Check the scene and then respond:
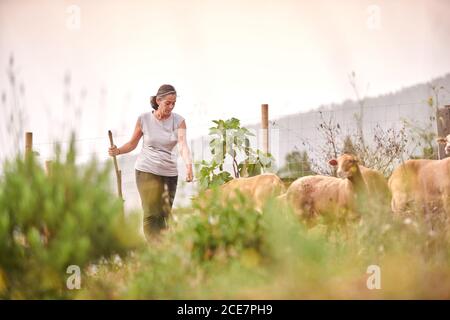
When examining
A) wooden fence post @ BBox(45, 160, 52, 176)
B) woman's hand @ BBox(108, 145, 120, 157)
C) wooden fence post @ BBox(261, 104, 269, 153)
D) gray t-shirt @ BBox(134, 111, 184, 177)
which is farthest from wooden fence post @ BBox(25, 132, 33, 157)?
wooden fence post @ BBox(261, 104, 269, 153)

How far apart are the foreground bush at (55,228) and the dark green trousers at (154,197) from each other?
0.20 metres

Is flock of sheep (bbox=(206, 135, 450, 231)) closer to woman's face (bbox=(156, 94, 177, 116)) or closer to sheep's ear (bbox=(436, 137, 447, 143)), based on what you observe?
sheep's ear (bbox=(436, 137, 447, 143))

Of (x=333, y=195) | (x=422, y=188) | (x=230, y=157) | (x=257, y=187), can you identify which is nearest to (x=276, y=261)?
(x=257, y=187)

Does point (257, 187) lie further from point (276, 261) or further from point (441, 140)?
point (441, 140)

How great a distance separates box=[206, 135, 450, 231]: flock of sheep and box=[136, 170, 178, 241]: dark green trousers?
274 millimetres

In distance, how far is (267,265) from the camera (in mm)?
2666

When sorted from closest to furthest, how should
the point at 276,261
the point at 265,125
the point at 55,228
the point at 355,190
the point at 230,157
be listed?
1. the point at 276,261
2. the point at 55,228
3. the point at 355,190
4. the point at 265,125
5. the point at 230,157

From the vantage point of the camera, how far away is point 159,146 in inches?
130

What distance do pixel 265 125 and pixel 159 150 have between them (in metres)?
0.65

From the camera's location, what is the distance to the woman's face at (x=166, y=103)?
3219 millimetres

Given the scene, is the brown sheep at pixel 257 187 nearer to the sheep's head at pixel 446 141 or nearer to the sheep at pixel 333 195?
the sheep at pixel 333 195

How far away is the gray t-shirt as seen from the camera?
3277 millimetres

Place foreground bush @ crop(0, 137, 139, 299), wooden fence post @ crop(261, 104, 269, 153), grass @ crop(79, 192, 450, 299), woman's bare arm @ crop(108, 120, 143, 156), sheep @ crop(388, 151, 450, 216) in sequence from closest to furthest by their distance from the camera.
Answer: grass @ crop(79, 192, 450, 299) < foreground bush @ crop(0, 137, 139, 299) < sheep @ crop(388, 151, 450, 216) < woman's bare arm @ crop(108, 120, 143, 156) < wooden fence post @ crop(261, 104, 269, 153)
